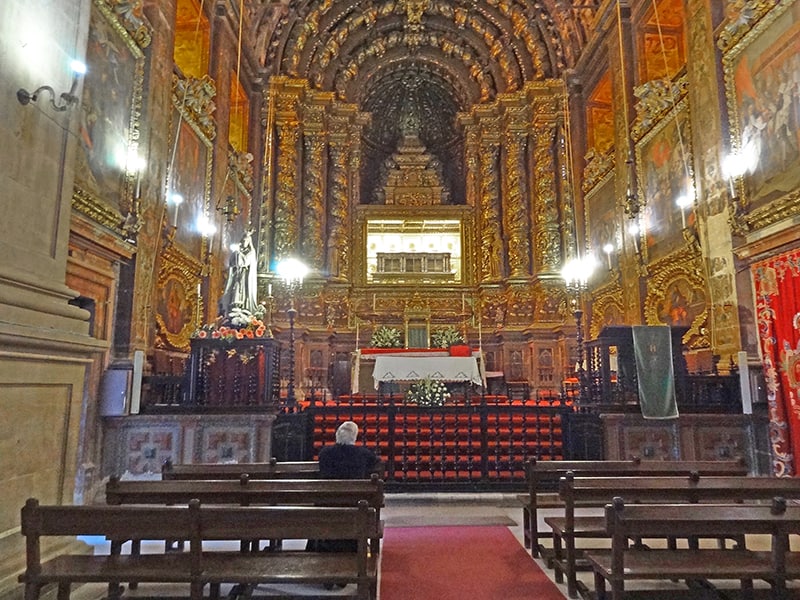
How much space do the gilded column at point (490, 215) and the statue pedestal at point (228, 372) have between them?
9.61 m

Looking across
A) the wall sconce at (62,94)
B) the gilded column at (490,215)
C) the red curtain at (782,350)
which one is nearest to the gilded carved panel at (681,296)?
the red curtain at (782,350)

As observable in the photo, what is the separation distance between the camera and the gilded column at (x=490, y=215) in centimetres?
1653

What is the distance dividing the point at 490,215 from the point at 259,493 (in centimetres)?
1406

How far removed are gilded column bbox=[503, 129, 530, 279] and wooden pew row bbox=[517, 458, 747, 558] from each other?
11049mm

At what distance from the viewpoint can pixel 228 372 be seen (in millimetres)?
7855

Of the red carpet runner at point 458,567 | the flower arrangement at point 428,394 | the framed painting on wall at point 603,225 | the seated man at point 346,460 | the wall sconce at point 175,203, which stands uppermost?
the framed painting on wall at point 603,225

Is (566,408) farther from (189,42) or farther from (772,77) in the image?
(189,42)

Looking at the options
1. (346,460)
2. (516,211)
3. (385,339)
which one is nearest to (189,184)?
(385,339)

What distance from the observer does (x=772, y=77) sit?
310 inches

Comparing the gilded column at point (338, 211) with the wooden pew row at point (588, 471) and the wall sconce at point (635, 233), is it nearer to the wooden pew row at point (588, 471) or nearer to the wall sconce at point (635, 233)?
the wall sconce at point (635, 233)

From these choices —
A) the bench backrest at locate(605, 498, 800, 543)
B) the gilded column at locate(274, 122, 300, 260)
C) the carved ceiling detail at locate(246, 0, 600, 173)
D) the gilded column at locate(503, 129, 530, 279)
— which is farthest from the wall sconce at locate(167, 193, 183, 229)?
the gilded column at locate(503, 129, 530, 279)

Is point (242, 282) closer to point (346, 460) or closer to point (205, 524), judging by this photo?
point (346, 460)

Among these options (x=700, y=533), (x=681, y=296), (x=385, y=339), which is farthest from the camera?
(x=385, y=339)

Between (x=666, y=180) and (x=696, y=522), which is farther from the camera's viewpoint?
(x=666, y=180)
